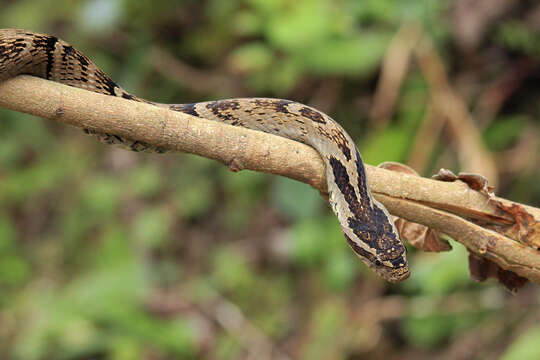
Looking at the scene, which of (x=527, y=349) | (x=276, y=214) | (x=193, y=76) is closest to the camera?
(x=527, y=349)

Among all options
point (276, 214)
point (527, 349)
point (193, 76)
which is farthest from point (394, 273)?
point (193, 76)

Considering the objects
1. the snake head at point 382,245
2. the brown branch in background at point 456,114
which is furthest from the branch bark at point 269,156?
the brown branch in background at point 456,114

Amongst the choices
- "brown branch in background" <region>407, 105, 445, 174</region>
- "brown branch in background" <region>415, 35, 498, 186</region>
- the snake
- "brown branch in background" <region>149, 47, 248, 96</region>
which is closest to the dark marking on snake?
the snake

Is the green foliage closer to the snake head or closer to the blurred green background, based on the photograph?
the blurred green background

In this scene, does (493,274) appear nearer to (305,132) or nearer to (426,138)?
(305,132)

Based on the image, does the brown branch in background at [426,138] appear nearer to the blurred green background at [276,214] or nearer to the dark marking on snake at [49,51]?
the blurred green background at [276,214]

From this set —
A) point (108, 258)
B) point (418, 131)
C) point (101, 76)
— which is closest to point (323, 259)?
point (418, 131)

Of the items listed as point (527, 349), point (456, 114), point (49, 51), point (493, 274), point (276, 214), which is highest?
point (49, 51)

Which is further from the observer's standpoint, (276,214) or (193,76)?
(193,76)
